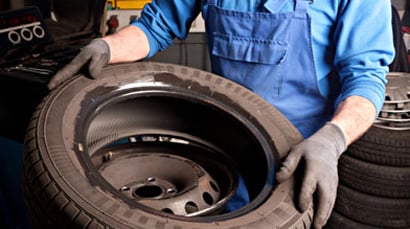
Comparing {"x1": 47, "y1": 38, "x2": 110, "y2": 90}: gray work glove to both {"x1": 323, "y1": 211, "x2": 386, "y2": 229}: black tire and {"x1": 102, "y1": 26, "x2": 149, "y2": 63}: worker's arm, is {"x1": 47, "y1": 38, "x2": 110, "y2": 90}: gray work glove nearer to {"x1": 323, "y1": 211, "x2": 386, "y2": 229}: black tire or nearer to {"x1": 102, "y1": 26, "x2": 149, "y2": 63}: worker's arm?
{"x1": 102, "y1": 26, "x2": 149, "y2": 63}: worker's arm

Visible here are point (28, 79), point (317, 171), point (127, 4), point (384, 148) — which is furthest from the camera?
point (127, 4)

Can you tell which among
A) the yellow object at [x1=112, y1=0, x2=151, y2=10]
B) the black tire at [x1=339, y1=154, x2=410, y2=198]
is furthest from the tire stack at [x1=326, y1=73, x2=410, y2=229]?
the yellow object at [x1=112, y1=0, x2=151, y2=10]

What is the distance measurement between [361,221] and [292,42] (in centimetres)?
85

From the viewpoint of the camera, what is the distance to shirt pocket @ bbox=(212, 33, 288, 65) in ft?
3.52

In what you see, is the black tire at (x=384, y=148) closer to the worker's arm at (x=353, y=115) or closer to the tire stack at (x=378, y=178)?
the tire stack at (x=378, y=178)

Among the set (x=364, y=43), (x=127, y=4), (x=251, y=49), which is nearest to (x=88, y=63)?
(x=251, y=49)

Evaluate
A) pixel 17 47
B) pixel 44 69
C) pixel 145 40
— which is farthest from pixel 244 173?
pixel 17 47

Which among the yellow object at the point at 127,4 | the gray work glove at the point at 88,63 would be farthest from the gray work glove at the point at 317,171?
the yellow object at the point at 127,4

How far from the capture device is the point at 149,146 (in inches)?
45.4

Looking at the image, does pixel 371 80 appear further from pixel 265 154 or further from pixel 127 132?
pixel 127 132

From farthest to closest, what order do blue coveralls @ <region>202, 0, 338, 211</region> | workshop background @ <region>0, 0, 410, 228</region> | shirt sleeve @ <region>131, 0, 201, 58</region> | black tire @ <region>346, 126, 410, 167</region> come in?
black tire @ <region>346, 126, 410, 167</region> < workshop background @ <region>0, 0, 410, 228</region> < shirt sleeve @ <region>131, 0, 201, 58</region> < blue coveralls @ <region>202, 0, 338, 211</region>

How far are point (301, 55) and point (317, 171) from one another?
0.37 m

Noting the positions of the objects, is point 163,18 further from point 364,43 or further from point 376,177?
point 376,177

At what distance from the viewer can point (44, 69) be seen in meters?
1.49
